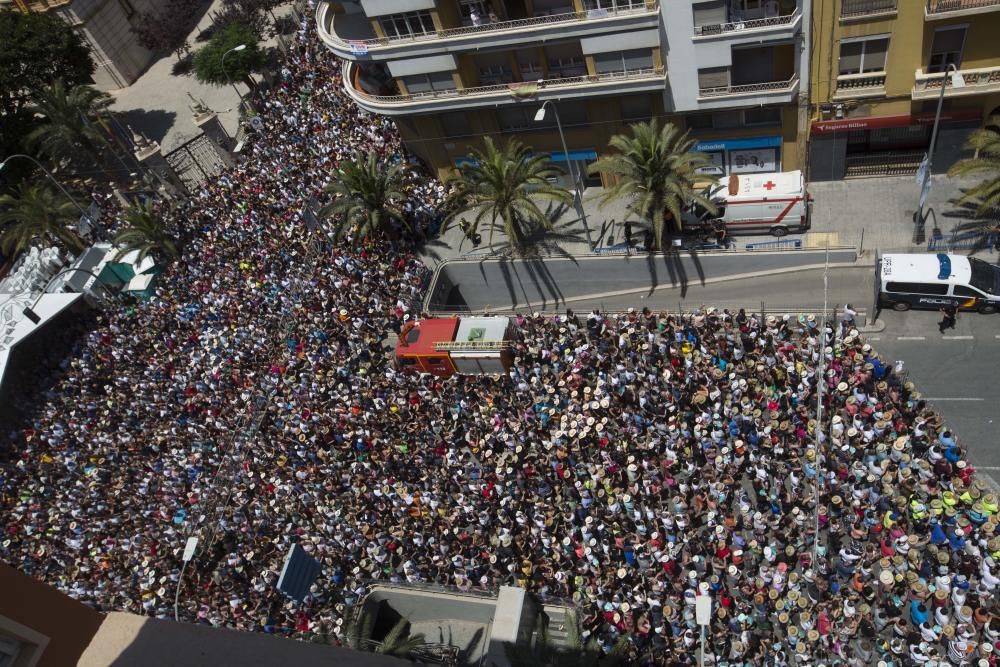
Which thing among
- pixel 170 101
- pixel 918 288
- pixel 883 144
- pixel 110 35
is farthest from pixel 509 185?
pixel 110 35

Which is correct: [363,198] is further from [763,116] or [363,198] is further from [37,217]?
[37,217]

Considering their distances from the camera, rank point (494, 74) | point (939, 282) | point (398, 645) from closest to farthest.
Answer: point (398, 645), point (939, 282), point (494, 74)

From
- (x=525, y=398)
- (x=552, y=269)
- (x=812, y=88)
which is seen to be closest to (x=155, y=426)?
(x=525, y=398)

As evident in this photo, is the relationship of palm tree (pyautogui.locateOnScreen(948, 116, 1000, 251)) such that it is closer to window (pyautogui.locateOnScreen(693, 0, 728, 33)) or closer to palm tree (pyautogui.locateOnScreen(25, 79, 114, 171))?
window (pyautogui.locateOnScreen(693, 0, 728, 33))

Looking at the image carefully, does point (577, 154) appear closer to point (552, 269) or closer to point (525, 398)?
point (552, 269)

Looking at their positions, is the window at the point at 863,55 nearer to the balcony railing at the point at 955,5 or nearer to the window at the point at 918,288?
the balcony railing at the point at 955,5

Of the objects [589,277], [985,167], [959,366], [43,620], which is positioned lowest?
[43,620]

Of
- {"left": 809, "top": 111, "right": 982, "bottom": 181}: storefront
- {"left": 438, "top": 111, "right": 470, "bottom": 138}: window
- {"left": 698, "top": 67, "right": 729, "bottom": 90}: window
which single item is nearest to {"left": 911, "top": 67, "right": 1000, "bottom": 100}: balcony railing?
{"left": 809, "top": 111, "right": 982, "bottom": 181}: storefront
